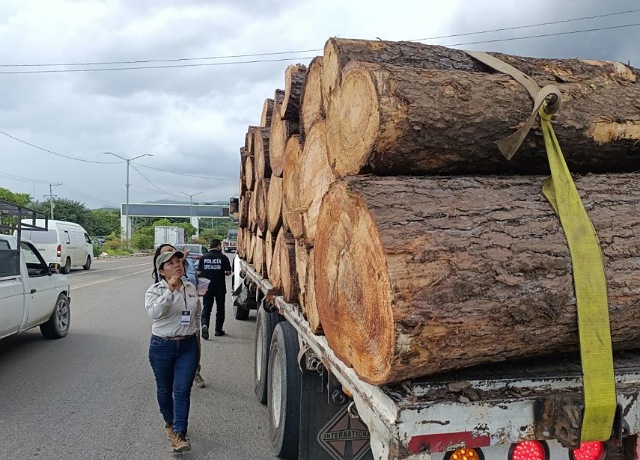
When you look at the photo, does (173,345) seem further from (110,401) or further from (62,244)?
(62,244)

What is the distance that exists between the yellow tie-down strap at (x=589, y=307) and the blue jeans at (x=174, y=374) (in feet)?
10.4

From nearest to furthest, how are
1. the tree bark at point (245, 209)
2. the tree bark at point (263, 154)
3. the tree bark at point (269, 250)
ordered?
the tree bark at point (269, 250) → the tree bark at point (263, 154) → the tree bark at point (245, 209)

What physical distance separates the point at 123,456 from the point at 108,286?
1339 cm

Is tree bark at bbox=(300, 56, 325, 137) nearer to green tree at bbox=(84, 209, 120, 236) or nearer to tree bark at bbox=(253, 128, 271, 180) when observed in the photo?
tree bark at bbox=(253, 128, 271, 180)

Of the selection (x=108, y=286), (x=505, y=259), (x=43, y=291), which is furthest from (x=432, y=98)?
(x=108, y=286)

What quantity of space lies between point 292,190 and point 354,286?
1890mm

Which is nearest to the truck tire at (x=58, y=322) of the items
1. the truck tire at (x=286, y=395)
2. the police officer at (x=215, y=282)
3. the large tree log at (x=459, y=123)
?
the police officer at (x=215, y=282)

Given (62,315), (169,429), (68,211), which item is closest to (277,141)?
(169,429)

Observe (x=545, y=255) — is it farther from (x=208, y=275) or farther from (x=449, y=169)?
(x=208, y=275)

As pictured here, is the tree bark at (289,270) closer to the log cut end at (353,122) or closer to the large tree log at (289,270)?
the large tree log at (289,270)

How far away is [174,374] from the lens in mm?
4461

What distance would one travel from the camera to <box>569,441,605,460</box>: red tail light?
2152 mm

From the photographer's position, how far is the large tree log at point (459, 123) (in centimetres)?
242

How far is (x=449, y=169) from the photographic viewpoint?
2596mm
